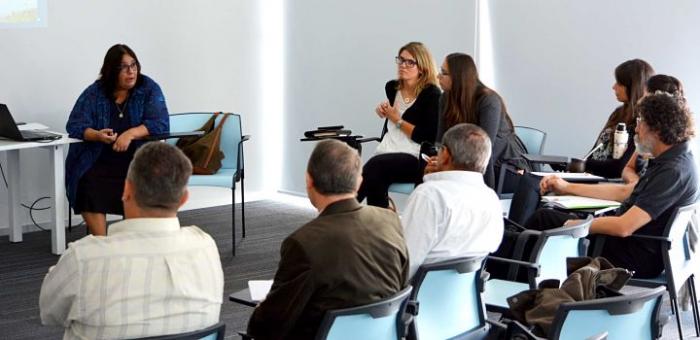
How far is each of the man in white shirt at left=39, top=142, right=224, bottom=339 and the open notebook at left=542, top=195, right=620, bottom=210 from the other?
90.7 inches

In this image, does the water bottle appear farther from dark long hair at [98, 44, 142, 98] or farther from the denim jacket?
dark long hair at [98, 44, 142, 98]

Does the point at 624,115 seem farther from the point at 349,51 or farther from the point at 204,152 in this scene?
the point at 349,51

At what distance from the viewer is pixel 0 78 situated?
693cm

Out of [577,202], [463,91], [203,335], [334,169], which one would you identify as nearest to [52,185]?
[463,91]

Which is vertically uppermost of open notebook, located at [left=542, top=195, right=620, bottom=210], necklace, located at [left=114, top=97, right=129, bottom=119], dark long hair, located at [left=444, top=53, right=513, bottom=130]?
dark long hair, located at [left=444, top=53, right=513, bottom=130]

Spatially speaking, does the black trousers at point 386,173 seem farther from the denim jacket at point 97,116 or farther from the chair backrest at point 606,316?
the chair backrest at point 606,316

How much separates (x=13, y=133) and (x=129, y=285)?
12.8 feet

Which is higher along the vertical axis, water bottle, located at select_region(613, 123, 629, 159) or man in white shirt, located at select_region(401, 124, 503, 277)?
water bottle, located at select_region(613, 123, 629, 159)

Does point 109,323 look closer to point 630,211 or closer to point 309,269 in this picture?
point 309,269

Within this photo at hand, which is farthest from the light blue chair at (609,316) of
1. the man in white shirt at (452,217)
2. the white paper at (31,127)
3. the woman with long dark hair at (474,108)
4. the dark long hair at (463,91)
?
the white paper at (31,127)

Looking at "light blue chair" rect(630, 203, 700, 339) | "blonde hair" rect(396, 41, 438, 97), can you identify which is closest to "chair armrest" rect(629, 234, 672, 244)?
"light blue chair" rect(630, 203, 700, 339)

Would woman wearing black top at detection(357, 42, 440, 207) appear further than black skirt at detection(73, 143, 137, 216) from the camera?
Yes

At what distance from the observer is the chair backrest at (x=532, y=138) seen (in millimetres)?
6371

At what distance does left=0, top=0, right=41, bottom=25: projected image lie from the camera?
6895 mm
